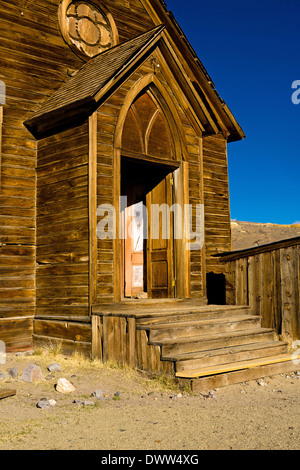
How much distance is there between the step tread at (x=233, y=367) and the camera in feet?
19.0

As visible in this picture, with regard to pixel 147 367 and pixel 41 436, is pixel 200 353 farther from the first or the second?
pixel 41 436

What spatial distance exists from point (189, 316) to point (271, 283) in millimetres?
1804

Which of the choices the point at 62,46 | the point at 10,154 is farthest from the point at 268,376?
the point at 62,46

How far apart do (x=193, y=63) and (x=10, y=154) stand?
5.06m

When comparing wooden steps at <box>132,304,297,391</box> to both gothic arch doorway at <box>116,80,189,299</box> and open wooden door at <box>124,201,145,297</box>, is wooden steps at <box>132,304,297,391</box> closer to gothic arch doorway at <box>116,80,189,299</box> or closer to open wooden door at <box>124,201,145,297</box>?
gothic arch doorway at <box>116,80,189,299</box>

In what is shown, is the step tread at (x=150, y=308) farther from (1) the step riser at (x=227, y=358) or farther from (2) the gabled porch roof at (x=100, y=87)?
(2) the gabled porch roof at (x=100, y=87)

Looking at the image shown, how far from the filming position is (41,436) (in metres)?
4.14

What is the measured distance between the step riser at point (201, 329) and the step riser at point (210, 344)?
0.30 meters

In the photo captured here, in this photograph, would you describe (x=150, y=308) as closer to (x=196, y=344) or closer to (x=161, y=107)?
(x=196, y=344)

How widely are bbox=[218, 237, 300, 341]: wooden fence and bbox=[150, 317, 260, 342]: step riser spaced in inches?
19.5

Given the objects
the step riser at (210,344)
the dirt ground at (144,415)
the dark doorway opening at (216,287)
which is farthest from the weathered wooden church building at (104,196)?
the dark doorway opening at (216,287)

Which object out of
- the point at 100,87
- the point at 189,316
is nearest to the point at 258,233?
the point at 189,316

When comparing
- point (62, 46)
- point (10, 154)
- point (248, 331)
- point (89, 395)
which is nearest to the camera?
point (89, 395)
